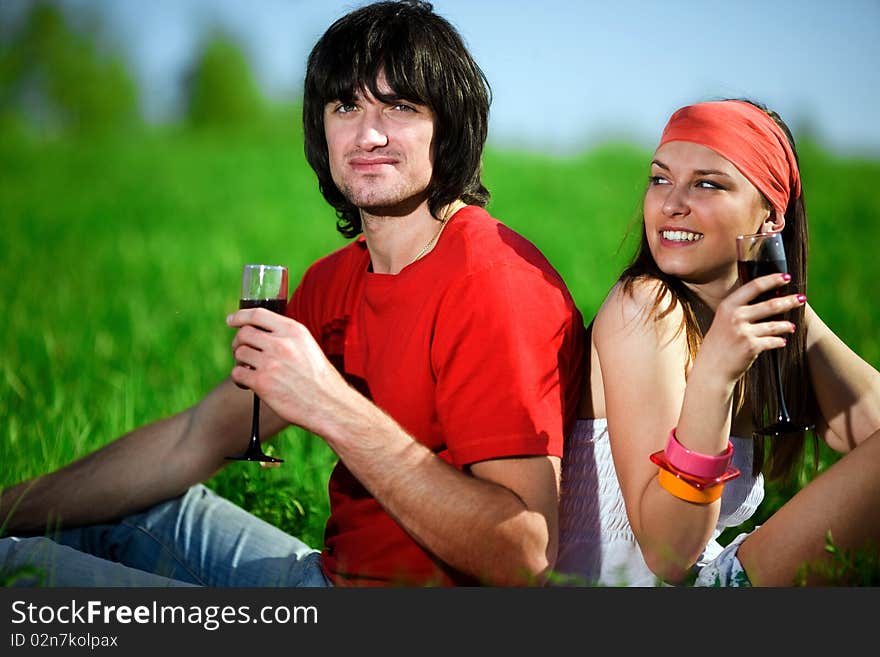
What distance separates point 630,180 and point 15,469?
1291 centimetres

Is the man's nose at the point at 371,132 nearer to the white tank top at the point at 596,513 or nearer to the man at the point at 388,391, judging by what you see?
the man at the point at 388,391

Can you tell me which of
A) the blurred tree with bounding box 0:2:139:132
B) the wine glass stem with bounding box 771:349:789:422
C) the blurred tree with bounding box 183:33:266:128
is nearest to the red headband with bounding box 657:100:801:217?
the wine glass stem with bounding box 771:349:789:422

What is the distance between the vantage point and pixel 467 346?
2330mm

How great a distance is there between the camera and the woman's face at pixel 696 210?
2574 mm

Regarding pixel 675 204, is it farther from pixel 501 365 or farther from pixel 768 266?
pixel 501 365

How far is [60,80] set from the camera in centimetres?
3030

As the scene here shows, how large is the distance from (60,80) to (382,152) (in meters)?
30.5

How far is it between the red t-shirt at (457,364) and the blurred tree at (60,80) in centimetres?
2484

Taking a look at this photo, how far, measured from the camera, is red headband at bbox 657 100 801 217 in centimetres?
259

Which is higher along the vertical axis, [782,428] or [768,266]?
[768,266]

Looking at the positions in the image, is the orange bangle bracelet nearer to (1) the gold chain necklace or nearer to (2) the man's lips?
(1) the gold chain necklace

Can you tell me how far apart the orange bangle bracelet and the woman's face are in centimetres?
56

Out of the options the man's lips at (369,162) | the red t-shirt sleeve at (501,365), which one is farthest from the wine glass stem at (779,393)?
the man's lips at (369,162)

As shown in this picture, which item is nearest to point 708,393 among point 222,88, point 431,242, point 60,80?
point 431,242
